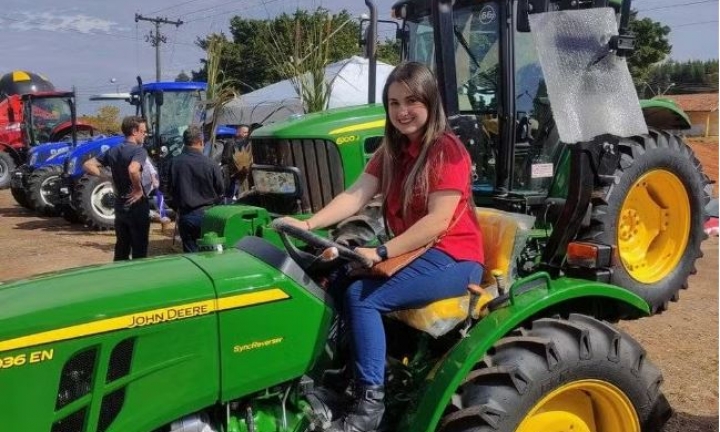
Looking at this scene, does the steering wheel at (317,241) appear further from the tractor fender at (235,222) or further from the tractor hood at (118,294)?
the tractor fender at (235,222)

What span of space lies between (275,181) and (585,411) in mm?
3784

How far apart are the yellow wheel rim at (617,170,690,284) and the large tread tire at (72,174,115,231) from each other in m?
8.52

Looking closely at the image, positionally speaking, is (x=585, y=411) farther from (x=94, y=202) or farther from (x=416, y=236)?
(x=94, y=202)

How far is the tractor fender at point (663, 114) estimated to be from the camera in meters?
5.54

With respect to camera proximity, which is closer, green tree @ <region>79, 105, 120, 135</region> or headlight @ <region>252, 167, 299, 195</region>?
headlight @ <region>252, 167, 299, 195</region>

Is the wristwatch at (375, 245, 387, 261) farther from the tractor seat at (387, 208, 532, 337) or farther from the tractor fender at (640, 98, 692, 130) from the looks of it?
the tractor fender at (640, 98, 692, 130)

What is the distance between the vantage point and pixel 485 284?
123 inches

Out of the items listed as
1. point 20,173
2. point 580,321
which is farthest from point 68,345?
point 20,173

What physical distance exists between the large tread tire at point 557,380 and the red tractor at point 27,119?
1332cm

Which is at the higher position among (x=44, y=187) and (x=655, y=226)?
(x=44, y=187)

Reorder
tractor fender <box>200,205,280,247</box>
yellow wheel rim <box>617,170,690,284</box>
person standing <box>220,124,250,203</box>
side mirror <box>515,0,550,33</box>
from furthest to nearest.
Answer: person standing <box>220,124,250,203</box> < tractor fender <box>200,205,280,247</box> < yellow wheel rim <box>617,170,690,284</box> < side mirror <box>515,0,550,33</box>

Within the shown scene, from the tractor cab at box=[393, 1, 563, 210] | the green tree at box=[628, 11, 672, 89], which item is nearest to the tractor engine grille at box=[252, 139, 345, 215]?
the tractor cab at box=[393, 1, 563, 210]

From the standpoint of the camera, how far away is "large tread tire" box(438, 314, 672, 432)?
8.40 feet

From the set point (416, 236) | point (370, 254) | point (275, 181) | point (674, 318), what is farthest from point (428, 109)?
point (674, 318)
